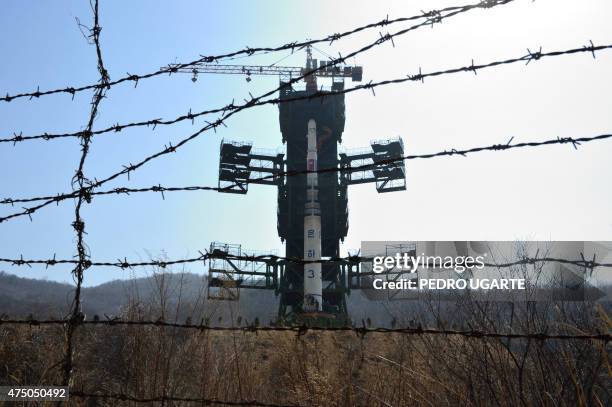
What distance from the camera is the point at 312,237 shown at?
32562mm

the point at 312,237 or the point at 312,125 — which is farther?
the point at 312,125

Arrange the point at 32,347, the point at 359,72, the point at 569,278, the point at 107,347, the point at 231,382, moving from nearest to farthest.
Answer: the point at 231,382, the point at 569,278, the point at 32,347, the point at 107,347, the point at 359,72

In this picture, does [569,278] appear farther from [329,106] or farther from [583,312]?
[329,106]

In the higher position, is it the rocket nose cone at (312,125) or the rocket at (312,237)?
the rocket nose cone at (312,125)

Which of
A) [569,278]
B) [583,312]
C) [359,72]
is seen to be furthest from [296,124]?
[583,312]

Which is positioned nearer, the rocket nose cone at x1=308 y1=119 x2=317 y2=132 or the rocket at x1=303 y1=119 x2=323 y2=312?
the rocket at x1=303 y1=119 x2=323 y2=312

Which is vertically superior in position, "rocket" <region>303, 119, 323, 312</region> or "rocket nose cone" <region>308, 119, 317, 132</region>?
"rocket nose cone" <region>308, 119, 317, 132</region>

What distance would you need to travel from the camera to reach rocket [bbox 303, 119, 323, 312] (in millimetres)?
31594

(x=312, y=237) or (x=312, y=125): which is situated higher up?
(x=312, y=125)

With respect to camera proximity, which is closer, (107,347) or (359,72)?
(107,347)

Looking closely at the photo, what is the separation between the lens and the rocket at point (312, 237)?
31594 mm

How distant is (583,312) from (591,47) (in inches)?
258

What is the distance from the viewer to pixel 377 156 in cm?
3606

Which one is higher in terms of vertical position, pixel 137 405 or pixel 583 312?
pixel 583 312
